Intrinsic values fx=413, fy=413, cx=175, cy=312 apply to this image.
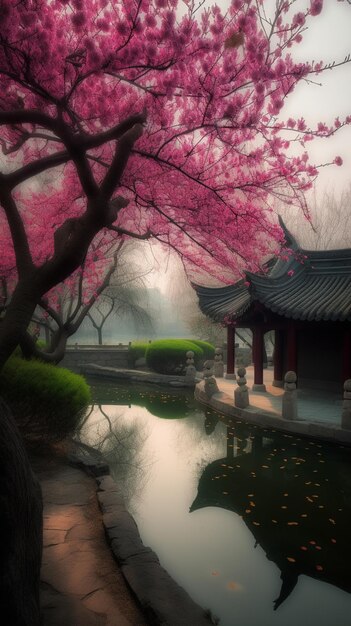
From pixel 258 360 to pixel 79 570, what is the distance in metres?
12.1

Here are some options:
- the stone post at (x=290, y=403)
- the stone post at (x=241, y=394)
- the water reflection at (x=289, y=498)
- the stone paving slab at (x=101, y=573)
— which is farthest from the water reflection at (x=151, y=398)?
the stone paving slab at (x=101, y=573)

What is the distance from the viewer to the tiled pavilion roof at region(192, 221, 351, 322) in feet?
40.5

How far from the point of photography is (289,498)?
21.1ft

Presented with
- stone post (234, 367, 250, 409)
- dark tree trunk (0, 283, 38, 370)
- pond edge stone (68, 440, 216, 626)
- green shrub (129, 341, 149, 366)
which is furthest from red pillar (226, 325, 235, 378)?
dark tree trunk (0, 283, 38, 370)

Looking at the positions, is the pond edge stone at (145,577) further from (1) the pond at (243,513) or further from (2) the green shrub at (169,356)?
(2) the green shrub at (169,356)

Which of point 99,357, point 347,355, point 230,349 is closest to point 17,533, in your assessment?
point 347,355

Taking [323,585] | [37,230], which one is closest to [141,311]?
[37,230]

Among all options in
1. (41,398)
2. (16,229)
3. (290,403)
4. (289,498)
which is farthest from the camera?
(290,403)

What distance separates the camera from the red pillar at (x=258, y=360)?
14831 mm

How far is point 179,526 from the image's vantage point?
18.3 feet

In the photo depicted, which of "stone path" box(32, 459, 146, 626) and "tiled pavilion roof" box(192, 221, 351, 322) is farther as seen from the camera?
"tiled pavilion roof" box(192, 221, 351, 322)

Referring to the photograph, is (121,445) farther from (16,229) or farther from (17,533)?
(17,533)

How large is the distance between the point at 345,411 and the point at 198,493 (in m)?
4.17

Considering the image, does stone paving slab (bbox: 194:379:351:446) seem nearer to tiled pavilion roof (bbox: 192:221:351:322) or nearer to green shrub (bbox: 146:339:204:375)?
tiled pavilion roof (bbox: 192:221:351:322)
